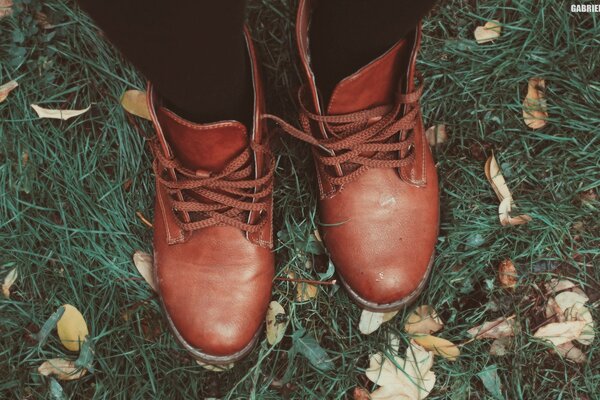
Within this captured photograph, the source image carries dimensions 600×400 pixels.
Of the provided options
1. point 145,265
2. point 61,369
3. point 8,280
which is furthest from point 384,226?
point 8,280

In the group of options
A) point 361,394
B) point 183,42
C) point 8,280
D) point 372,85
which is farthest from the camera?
point 8,280

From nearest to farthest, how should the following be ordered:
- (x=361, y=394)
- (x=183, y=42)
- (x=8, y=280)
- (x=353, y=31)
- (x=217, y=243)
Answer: (x=183, y=42) < (x=353, y=31) < (x=217, y=243) < (x=361, y=394) < (x=8, y=280)

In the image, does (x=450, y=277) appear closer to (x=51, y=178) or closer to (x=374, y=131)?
(x=374, y=131)

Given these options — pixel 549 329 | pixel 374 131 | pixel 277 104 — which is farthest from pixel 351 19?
pixel 549 329

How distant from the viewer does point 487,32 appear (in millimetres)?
1636

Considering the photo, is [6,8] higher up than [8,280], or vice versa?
[6,8]

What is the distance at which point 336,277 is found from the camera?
149 cm

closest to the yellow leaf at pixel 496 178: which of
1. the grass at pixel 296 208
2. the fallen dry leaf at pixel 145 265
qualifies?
the grass at pixel 296 208

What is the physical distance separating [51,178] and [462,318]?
1.26m

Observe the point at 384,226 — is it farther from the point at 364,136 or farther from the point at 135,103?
the point at 135,103

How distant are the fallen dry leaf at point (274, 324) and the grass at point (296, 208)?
25 mm

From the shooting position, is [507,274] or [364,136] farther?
[507,274]

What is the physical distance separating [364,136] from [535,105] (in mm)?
631

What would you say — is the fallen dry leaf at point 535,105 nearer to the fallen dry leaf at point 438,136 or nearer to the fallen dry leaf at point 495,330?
the fallen dry leaf at point 438,136
